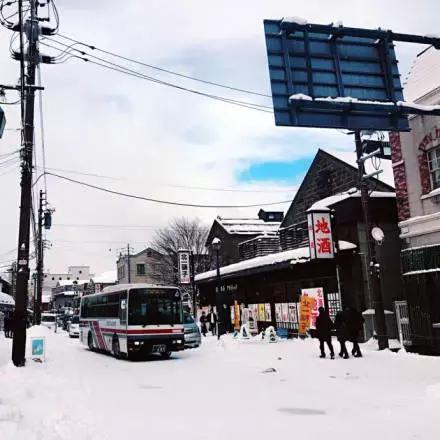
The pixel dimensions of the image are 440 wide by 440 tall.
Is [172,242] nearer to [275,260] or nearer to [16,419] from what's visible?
[275,260]

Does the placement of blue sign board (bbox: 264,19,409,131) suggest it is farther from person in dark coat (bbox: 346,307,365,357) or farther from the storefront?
the storefront

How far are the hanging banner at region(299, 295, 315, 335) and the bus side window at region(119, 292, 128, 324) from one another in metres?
8.74

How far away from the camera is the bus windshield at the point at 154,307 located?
Answer: 1927 cm

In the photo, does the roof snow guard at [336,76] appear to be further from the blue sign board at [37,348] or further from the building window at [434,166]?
the blue sign board at [37,348]

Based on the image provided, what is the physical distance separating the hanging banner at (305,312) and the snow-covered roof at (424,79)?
1003 centimetres

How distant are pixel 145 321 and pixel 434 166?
442 inches

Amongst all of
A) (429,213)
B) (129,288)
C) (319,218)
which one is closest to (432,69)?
(429,213)

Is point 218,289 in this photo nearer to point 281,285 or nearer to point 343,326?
point 281,285

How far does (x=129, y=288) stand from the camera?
19.8 m

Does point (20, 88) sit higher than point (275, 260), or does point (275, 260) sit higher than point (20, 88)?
point (20, 88)

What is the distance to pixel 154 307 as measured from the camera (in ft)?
64.4

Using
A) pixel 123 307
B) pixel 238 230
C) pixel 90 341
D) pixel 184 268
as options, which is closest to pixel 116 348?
pixel 123 307

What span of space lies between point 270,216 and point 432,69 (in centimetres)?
3041

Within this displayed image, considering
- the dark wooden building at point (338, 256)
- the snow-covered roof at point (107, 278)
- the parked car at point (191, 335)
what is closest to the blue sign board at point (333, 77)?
the dark wooden building at point (338, 256)
